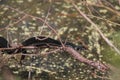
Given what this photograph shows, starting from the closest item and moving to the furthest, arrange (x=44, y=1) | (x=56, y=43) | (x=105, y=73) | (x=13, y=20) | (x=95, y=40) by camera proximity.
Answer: (x=105, y=73) → (x=56, y=43) → (x=95, y=40) → (x=13, y=20) → (x=44, y=1)

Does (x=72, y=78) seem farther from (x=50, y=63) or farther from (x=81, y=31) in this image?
(x=81, y=31)

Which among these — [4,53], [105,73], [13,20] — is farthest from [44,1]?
[105,73]

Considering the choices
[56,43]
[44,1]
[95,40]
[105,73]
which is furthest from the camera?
[44,1]

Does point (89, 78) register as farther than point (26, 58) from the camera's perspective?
No

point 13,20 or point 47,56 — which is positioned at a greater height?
point 13,20

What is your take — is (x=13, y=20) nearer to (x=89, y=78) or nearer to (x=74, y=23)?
(x=74, y=23)

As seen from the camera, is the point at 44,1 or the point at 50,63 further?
the point at 44,1

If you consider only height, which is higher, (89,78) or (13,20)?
(13,20)

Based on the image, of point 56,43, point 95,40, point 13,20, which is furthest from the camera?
point 13,20

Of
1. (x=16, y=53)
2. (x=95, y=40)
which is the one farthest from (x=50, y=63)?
(x=95, y=40)
